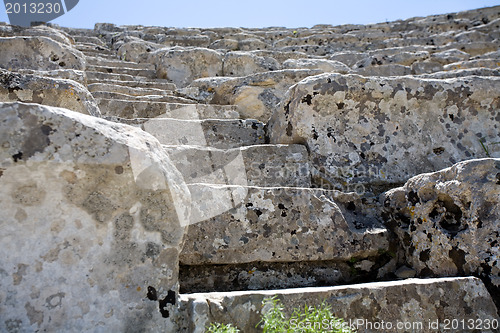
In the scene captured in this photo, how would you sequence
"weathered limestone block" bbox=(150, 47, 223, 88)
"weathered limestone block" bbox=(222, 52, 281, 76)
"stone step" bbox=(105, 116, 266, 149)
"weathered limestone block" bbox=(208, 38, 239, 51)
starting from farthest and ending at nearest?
1. "weathered limestone block" bbox=(208, 38, 239, 51)
2. "weathered limestone block" bbox=(222, 52, 281, 76)
3. "weathered limestone block" bbox=(150, 47, 223, 88)
4. "stone step" bbox=(105, 116, 266, 149)

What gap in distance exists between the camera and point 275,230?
7.22 feet

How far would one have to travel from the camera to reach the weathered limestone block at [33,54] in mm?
5051

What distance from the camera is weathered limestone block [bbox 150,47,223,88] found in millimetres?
6574

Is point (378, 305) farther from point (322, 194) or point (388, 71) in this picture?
point (388, 71)

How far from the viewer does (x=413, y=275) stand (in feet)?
7.50

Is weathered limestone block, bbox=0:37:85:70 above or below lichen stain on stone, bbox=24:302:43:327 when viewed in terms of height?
above

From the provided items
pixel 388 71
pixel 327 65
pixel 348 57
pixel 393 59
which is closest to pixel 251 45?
pixel 348 57

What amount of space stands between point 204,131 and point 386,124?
1.37m

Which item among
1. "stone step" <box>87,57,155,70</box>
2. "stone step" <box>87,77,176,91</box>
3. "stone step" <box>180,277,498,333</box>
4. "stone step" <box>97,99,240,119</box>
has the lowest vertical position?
"stone step" <box>180,277,498,333</box>

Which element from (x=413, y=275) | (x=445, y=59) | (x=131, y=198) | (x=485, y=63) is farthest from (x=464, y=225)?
(x=445, y=59)

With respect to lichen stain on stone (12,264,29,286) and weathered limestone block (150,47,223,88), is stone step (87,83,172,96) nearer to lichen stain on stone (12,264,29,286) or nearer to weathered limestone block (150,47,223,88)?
weathered limestone block (150,47,223,88)

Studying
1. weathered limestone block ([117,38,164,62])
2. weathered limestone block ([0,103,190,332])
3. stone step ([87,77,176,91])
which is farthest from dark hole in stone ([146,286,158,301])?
weathered limestone block ([117,38,164,62])

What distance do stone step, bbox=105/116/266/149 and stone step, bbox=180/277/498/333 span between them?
1.74 m

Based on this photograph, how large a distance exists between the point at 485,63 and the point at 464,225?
6.48m
